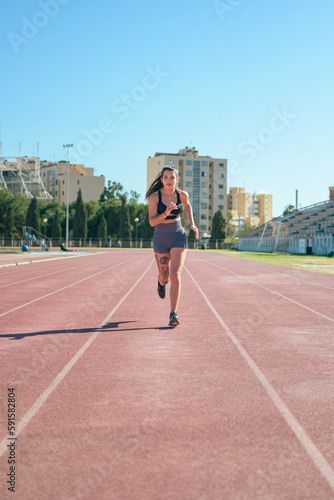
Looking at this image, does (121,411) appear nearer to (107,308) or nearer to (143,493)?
(143,493)

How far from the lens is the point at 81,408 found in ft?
12.0

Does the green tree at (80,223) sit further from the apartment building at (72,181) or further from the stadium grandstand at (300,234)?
the apartment building at (72,181)

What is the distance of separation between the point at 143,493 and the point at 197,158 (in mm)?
116088

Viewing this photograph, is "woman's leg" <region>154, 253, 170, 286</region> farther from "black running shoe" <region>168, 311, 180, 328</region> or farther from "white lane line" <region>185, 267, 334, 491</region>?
"white lane line" <region>185, 267, 334, 491</region>

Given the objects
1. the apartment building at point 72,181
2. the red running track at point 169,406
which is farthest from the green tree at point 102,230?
the red running track at point 169,406

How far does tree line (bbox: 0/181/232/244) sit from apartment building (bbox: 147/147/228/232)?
25.4 meters

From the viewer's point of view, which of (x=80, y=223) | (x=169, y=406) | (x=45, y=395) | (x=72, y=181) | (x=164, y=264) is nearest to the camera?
(x=169, y=406)

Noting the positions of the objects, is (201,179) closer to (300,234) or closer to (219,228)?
(219,228)

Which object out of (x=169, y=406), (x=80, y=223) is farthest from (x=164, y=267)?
(x=80, y=223)

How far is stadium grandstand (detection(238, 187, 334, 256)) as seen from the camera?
50.3m

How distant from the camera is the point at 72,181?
371 feet

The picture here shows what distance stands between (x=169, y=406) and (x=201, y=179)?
374 feet

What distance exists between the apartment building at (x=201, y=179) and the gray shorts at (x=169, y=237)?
10752 centimetres

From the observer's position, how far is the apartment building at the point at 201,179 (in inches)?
4537
